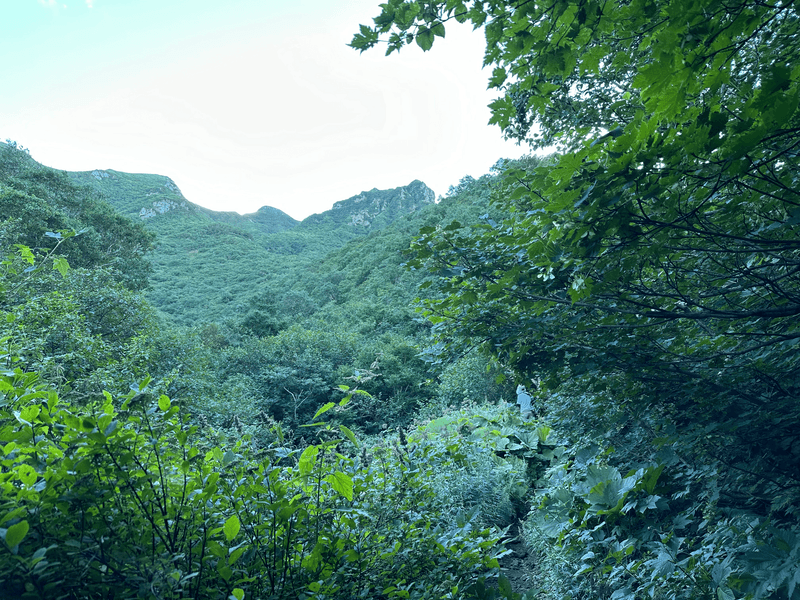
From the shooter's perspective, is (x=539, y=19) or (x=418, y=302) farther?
(x=418, y=302)

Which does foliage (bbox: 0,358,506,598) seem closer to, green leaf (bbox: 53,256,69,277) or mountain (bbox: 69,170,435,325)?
green leaf (bbox: 53,256,69,277)

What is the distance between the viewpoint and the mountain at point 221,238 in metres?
34.8

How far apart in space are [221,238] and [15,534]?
180 feet

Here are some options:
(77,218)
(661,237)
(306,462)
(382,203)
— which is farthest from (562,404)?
(382,203)

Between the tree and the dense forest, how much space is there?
0.05 feet

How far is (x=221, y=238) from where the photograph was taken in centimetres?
5066

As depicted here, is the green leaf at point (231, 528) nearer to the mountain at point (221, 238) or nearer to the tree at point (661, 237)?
the tree at point (661, 237)

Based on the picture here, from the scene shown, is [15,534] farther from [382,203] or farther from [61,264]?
[382,203]

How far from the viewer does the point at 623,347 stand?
2473 mm

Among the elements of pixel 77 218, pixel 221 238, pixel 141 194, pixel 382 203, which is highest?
pixel 382 203

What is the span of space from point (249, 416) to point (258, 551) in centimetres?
969

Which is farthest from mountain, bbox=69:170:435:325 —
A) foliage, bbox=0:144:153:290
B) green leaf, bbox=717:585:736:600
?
green leaf, bbox=717:585:736:600

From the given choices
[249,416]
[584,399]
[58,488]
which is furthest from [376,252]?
[58,488]

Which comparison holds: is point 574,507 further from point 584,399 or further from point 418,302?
point 418,302
